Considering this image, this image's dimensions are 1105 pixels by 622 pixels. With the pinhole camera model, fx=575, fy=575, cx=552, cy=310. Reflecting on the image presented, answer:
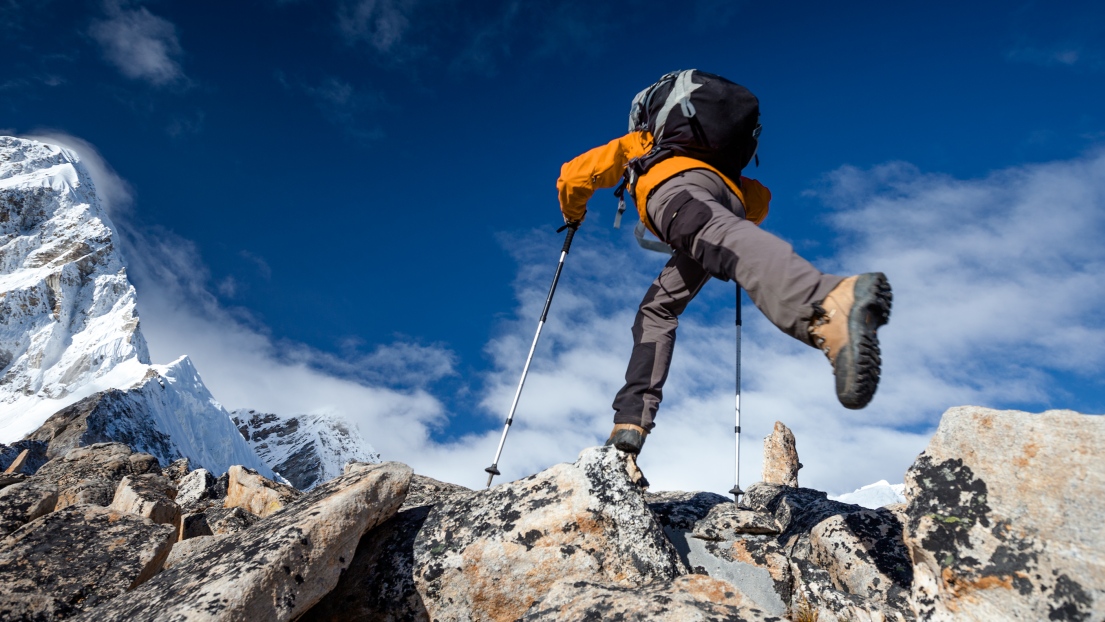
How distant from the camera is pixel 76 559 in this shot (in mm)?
4516

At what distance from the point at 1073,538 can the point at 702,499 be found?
4.16m

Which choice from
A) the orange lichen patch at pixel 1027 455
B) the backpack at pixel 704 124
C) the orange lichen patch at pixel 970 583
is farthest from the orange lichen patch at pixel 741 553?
the backpack at pixel 704 124

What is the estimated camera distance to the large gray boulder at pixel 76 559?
4129 mm

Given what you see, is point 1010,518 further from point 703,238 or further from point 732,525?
point 732,525

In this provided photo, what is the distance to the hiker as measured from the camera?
3092 mm

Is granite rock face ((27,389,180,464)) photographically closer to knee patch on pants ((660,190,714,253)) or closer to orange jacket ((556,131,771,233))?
orange jacket ((556,131,771,233))

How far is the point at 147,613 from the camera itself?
326cm

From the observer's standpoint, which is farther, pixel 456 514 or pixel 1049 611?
pixel 456 514

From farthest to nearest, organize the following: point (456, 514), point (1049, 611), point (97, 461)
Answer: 1. point (97, 461)
2. point (456, 514)
3. point (1049, 611)

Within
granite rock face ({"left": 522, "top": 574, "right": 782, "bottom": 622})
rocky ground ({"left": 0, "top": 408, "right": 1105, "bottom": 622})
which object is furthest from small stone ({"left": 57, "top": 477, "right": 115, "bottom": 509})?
granite rock face ({"left": 522, "top": 574, "right": 782, "bottom": 622})

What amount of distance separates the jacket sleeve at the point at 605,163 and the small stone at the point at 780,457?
10018 millimetres

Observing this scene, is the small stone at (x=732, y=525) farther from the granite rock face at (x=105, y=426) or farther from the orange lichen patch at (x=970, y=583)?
the granite rock face at (x=105, y=426)

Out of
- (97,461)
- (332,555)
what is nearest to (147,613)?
(332,555)

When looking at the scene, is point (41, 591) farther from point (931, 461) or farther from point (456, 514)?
point (931, 461)
